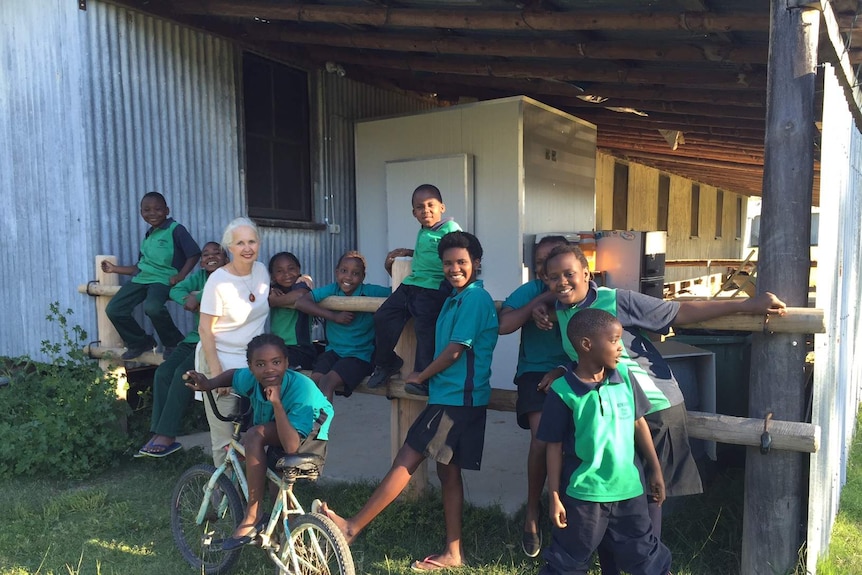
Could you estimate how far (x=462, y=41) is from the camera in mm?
5574

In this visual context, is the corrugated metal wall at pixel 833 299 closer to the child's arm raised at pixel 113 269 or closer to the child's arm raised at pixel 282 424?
the child's arm raised at pixel 282 424

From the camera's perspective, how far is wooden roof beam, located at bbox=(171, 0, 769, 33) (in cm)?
429

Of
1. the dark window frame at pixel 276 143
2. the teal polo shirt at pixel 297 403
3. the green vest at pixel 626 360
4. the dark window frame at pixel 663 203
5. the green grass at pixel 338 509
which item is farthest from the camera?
the dark window frame at pixel 663 203

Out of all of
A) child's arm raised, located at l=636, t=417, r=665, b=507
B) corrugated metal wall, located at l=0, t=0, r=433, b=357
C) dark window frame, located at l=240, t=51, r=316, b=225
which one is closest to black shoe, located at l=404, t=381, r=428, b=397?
child's arm raised, located at l=636, t=417, r=665, b=507

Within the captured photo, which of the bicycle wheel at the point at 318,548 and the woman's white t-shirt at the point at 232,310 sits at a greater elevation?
the woman's white t-shirt at the point at 232,310

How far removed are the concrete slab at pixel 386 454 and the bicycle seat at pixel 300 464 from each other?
4.56 ft

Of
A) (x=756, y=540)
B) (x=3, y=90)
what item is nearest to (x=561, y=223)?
(x=756, y=540)

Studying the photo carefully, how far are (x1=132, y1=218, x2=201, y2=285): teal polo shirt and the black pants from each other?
85.0 inches

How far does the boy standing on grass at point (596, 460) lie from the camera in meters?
2.68

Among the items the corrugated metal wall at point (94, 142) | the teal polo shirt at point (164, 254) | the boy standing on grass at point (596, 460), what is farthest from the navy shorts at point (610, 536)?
the corrugated metal wall at point (94, 142)

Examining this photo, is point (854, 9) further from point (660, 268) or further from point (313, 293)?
point (660, 268)

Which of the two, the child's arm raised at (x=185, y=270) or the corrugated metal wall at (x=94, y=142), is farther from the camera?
the corrugated metal wall at (x=94, y=142)

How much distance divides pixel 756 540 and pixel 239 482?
265 cm

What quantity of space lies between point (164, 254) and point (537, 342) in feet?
10.9
